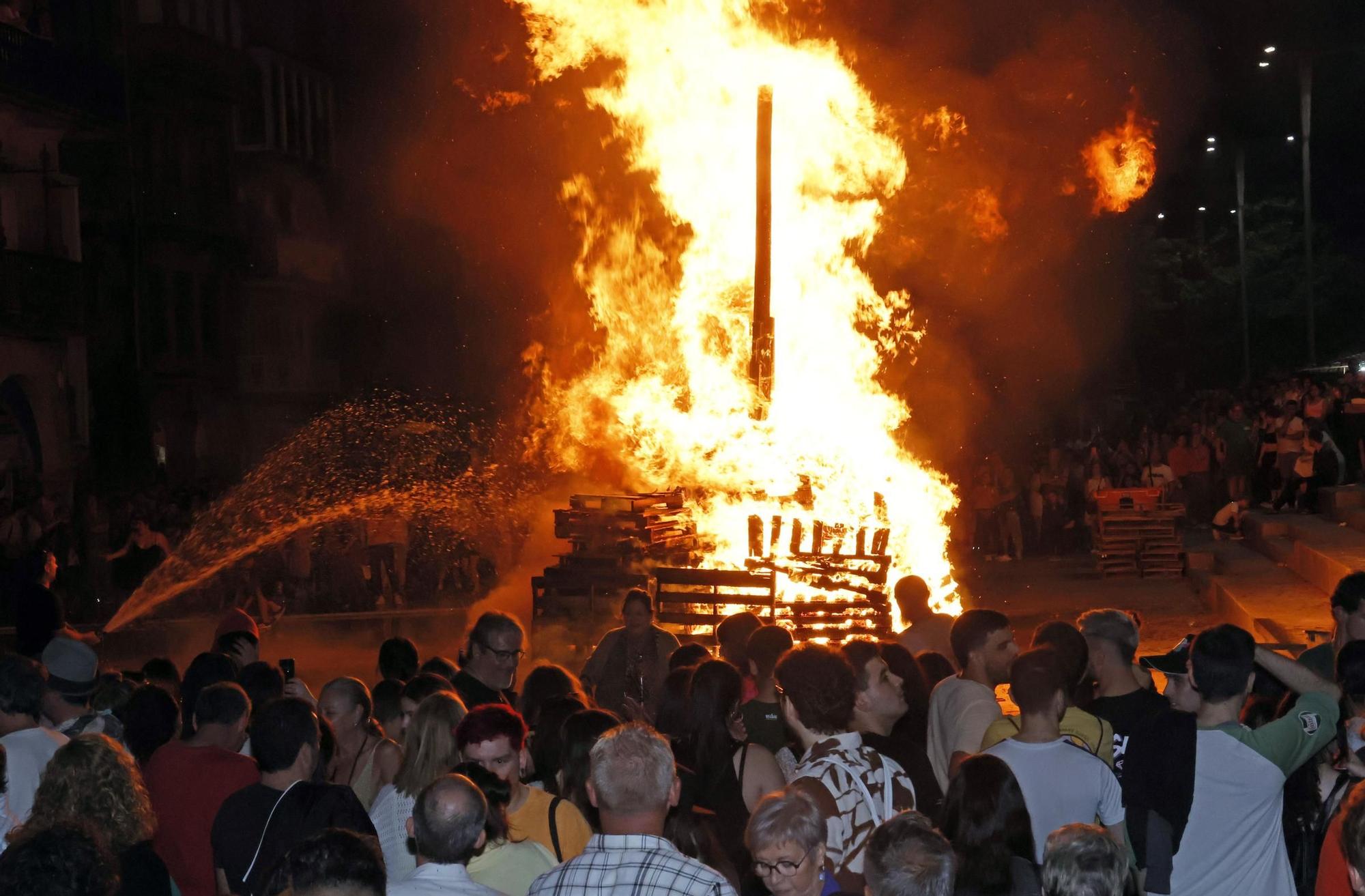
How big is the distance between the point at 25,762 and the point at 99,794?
133cm

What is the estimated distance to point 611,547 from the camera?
14.3 metres

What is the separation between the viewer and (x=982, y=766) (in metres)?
4.09

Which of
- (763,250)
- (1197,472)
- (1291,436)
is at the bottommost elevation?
(1197,472)

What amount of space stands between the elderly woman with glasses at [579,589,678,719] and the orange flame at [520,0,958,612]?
5922 millimetres

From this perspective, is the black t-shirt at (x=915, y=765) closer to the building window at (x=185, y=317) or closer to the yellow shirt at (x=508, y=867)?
the yellow shirt at (x=508, y=867)

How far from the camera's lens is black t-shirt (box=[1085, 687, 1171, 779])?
5.02 meters

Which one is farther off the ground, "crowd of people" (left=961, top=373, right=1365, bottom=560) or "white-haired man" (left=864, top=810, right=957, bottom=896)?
"crowd of people" (left=961, top=373, right=1365, bottom=560)

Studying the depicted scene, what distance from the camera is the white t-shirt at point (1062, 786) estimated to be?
450 centimetres

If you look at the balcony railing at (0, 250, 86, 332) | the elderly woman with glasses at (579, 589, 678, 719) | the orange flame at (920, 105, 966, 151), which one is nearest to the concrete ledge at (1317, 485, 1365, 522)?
the orange flame at (920, 105, 966, 151)

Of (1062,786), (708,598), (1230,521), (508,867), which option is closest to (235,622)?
(508,867)

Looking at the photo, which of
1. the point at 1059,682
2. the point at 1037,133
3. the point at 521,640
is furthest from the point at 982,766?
the point at 1037,133

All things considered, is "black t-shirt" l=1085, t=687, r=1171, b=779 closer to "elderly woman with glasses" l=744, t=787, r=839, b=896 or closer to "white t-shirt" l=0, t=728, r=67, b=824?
"elderly woman with glasses" l=744, t=787, r=839, b=896

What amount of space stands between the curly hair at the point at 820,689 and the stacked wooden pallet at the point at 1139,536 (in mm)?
15675

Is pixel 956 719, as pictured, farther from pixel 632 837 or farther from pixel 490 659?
pixel 632 837
